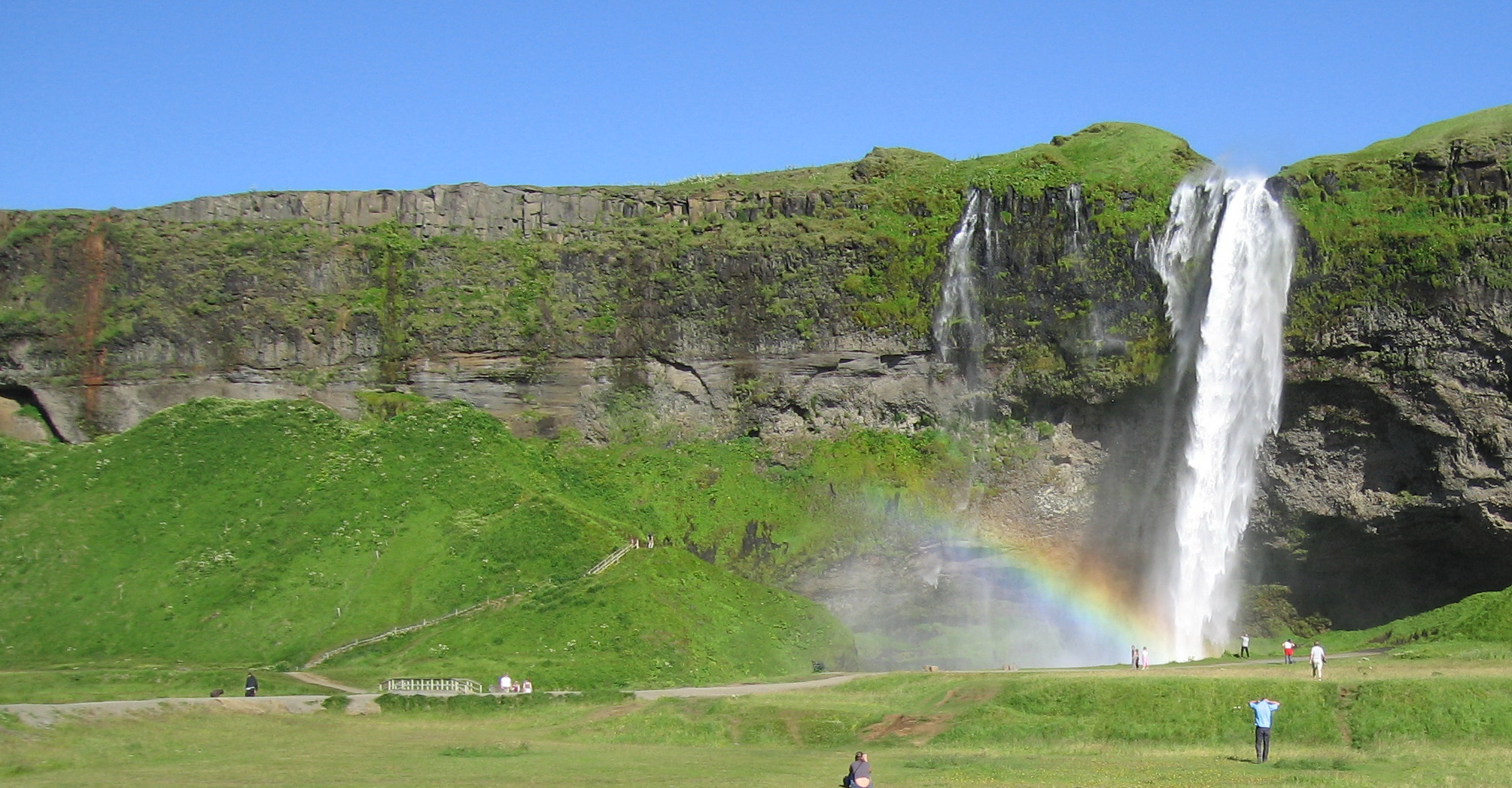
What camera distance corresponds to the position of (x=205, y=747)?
39625 millimetres

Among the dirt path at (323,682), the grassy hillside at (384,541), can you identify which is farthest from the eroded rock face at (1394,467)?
the dirt path at (323,682)

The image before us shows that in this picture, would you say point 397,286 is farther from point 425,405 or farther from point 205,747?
point 205,747

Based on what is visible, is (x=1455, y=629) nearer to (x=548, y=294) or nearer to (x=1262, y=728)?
(x=1262, y=728)

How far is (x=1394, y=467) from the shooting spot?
65.1m

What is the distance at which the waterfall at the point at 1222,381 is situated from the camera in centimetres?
6731

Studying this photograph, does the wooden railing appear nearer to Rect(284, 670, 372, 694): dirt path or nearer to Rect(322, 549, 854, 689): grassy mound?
Rect(284, 670, 372, 694): dirt path

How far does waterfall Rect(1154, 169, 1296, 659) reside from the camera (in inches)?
2650

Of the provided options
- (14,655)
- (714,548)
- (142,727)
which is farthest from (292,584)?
(142,727)

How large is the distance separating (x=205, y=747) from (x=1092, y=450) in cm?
4455

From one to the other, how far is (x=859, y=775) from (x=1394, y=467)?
146 ft

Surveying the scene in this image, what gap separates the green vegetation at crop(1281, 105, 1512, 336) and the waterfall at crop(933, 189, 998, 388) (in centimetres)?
1436

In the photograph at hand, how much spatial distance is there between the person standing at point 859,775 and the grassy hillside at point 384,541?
27.2m

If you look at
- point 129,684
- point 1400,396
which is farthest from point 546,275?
point 1400,396

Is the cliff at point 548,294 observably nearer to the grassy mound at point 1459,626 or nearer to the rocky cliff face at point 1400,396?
the rocky cliff face at point 1400,396
